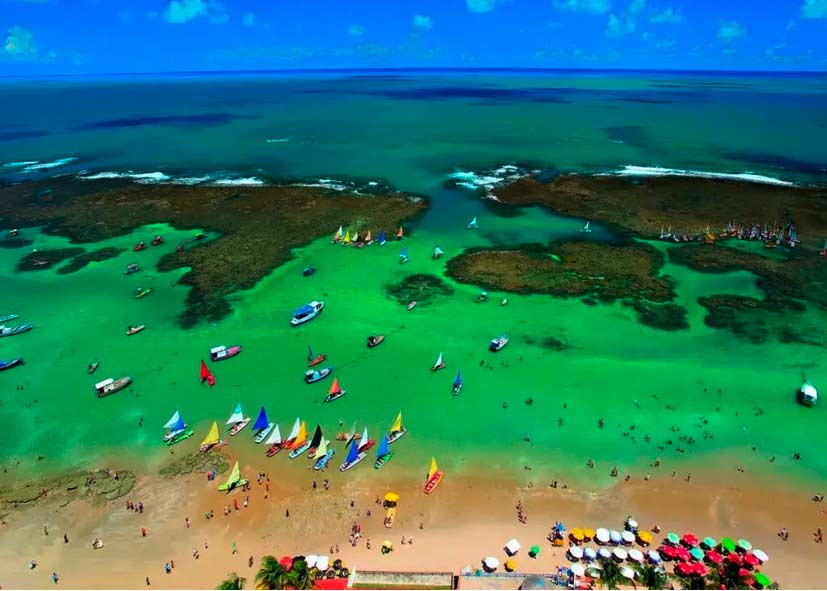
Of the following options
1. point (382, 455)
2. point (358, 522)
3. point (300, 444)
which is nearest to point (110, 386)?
point (300, 444)

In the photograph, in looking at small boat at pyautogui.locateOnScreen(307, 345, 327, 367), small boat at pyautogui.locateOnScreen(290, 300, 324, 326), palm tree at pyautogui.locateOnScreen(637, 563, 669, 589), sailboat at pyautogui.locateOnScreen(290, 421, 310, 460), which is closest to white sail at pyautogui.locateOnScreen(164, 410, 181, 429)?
sailboat at pyautogui.locateOnScreen(290, 421, 310, 460)

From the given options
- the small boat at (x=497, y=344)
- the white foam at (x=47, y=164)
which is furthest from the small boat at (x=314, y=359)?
the white foam at (x=47, y=164)

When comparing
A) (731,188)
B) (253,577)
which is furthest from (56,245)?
(731,188)

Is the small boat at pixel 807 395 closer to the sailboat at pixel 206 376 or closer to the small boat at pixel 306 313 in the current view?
the small boat at pixel 306 313

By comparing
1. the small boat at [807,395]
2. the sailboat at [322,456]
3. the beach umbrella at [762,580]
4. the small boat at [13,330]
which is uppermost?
the small boat at [807,395]

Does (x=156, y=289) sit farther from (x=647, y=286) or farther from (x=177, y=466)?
(x=647, y=286)
